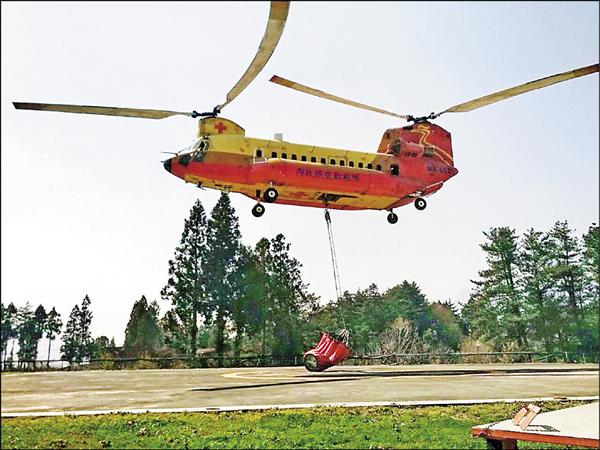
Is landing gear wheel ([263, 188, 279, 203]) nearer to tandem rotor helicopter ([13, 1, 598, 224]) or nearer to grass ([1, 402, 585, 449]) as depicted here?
tandem rotor helicopter ([13, 1, 598, 224])

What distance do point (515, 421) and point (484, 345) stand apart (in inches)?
1701

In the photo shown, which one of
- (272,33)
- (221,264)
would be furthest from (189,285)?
(272,33)

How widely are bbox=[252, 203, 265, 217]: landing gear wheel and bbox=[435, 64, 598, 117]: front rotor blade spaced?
6.36 meters

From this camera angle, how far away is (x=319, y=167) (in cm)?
1538

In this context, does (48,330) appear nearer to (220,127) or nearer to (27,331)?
(27,331)

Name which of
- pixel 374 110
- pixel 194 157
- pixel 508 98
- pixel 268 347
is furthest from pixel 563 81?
pixel 268 347

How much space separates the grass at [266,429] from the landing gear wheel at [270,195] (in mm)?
6925

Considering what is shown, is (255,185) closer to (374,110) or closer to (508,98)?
(374,110)

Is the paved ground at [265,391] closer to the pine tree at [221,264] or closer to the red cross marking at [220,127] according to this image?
the red cross marking at [220,127]

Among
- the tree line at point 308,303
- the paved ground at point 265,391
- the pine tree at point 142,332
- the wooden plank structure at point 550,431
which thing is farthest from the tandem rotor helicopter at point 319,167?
the pine tree at point 142,332

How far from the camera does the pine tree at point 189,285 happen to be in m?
42.8

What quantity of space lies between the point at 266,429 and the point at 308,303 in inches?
1614

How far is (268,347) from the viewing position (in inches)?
1865

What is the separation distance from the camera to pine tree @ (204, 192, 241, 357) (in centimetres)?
4406
